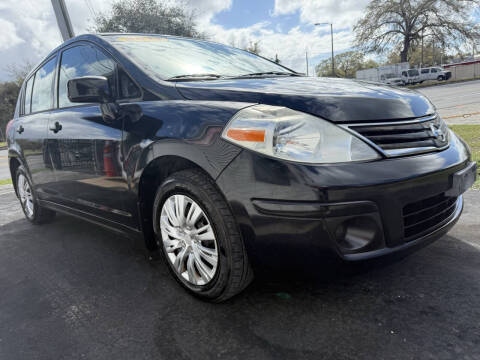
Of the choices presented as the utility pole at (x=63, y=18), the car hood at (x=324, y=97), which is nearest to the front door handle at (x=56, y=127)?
the car hood at (x=324, y=97)

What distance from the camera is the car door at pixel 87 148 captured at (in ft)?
7.72

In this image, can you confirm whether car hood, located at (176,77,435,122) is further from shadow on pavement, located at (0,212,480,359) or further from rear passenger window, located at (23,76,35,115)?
rear passenger window, located at (23,76,35,115)

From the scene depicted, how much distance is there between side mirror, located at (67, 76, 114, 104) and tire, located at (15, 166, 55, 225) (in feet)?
6.16

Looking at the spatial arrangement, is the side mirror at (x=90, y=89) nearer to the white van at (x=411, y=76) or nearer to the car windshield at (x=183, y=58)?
the car windshield at (x=183, y=58)

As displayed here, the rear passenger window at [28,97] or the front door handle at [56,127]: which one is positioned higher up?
the rear passenger window at [28,97]

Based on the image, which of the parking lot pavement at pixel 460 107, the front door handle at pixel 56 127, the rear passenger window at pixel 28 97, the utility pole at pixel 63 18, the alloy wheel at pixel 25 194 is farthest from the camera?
the parking lot pavement at pixel 460 107

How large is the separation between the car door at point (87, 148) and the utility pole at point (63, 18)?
219 inches

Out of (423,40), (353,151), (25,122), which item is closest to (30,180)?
(25,122)

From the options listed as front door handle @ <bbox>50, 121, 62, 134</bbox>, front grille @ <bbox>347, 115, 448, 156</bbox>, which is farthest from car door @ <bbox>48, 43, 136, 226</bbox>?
front grille @ <bbox>347, 115, 448, 156</bbox>

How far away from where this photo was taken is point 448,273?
212 cm

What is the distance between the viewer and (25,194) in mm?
4129

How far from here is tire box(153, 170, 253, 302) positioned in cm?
177

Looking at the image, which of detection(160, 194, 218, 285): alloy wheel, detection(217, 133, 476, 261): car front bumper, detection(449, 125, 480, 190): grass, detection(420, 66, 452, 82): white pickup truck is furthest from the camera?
detection(420, 66, 452, 82): white pickup truck

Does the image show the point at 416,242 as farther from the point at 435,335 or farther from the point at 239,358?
the point at 239,358
